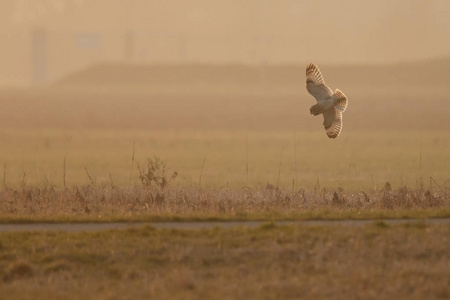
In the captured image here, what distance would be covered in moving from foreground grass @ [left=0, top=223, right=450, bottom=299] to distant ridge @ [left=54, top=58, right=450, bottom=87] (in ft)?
374

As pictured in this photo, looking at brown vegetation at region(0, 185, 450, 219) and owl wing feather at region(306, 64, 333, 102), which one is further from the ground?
owl wing feather at region(306, 64, 333, 102)

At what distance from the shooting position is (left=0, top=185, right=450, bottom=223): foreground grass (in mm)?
17000

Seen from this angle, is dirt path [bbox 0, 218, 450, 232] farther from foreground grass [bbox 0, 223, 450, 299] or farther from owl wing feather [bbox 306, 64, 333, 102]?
owl wing feather [bbox 306, 64, 333, 102]

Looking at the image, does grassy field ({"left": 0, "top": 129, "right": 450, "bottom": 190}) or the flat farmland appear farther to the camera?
the flat farmland

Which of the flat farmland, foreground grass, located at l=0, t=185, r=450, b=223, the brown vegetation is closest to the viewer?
foreground grass, located at l=0, t=185, r=450, b=223

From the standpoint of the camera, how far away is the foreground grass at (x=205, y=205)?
1700 cm

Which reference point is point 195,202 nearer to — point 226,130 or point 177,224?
point 177,224

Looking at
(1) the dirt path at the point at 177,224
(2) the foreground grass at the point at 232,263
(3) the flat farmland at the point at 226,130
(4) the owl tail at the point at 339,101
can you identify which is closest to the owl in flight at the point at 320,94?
(4) the owl tail at the point at 339,101

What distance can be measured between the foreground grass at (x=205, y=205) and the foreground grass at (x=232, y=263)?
2.00m

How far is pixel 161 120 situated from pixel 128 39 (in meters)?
95.6

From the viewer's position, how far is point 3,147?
5731cm

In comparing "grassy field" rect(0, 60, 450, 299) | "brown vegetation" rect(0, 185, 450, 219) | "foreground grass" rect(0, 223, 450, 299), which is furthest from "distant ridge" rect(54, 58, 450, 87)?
"foreground grass" rect(0, 223, 450, 299)

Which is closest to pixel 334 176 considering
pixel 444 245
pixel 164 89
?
pixel 444 245

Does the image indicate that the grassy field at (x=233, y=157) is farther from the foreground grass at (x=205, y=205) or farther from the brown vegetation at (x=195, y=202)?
the foreground grass at (x=205, y=205)
